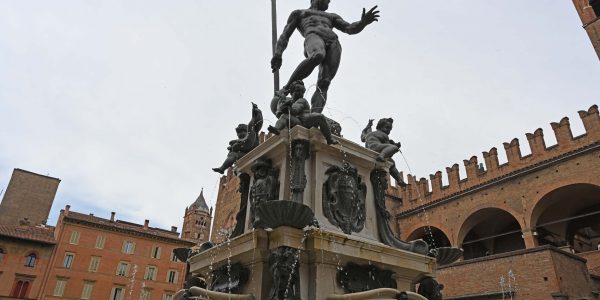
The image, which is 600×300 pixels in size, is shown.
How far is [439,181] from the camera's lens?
92.3ft

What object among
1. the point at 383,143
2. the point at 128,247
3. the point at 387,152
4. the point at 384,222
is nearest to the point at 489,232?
the point at 383,143

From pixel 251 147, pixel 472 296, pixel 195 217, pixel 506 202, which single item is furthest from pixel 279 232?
pixel 195 217

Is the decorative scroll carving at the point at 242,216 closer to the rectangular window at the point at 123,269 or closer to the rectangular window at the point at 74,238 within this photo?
the rectangular window at the point at 74,238

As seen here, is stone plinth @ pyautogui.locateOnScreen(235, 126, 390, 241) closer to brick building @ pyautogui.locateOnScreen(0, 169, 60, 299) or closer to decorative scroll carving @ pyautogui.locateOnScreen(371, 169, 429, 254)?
decorative scroll carving @ pyautogui.locateOnScreen(371, 169, 429, 254)

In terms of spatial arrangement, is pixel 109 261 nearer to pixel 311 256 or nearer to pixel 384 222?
pixel 384 222

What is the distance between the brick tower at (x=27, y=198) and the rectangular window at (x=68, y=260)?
714 cm

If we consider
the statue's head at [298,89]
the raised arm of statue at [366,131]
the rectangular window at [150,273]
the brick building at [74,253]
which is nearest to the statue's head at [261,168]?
the statue's head at [298,89]

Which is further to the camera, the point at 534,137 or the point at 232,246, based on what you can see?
the point at 534,137

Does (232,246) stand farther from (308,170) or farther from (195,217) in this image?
(195,217)

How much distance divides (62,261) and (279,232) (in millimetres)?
36342

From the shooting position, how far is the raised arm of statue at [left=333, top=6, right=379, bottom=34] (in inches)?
220

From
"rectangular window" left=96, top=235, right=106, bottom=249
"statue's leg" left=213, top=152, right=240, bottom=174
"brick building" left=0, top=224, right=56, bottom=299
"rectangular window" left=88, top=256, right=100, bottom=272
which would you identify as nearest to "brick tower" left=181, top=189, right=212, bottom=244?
"rectangular window" left=96, top=235, right=106, bottom=249

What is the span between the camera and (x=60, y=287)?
32.4 m

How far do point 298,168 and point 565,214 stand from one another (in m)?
25.5
